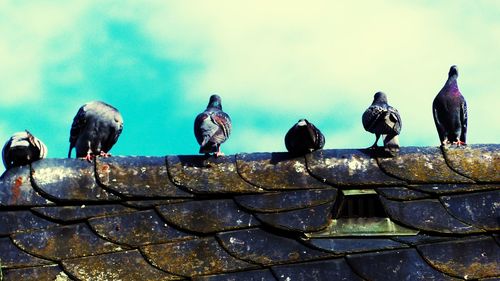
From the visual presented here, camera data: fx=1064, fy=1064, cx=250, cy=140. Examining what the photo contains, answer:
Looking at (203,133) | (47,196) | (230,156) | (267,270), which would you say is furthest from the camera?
(203,133)

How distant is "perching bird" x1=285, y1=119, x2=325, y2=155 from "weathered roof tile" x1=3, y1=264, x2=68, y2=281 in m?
1.30

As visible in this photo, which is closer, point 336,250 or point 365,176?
point 336,250

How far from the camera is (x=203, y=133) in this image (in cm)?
670

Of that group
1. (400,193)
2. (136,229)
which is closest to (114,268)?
(136,229)

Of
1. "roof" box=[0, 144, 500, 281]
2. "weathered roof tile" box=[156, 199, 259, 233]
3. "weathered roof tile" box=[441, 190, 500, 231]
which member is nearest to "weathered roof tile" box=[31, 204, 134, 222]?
"roof" box=[0, 144, 500, 281]

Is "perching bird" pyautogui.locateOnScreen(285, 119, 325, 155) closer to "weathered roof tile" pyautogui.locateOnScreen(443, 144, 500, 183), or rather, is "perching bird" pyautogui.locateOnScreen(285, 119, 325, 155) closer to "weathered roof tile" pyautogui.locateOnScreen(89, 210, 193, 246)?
"weathered roof tile" pyautogui.locateOnScreen(443, 144, 500, 183)

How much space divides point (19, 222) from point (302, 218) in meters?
1.19

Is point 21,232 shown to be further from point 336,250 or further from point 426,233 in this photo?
point 426,233

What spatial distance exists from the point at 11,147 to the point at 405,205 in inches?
69.4

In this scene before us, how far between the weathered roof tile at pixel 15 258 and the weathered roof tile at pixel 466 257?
5.01ft

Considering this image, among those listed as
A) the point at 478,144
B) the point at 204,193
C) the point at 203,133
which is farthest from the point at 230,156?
the point at 203,133

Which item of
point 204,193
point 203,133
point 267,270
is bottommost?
point 267,270

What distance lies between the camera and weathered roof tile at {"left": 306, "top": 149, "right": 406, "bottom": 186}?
473cm

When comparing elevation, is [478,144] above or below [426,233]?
above
